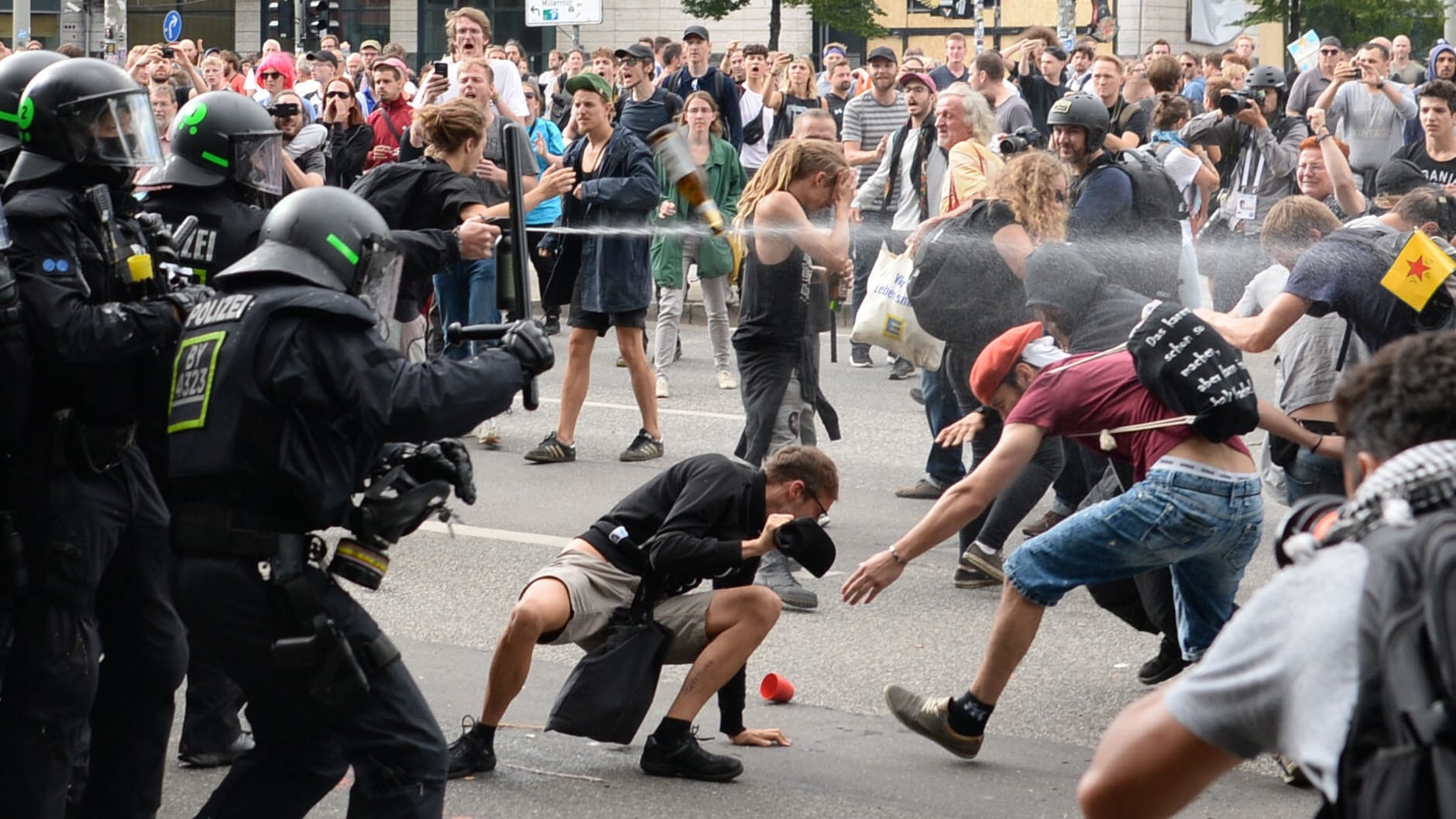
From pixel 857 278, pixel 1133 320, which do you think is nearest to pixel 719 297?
pixel 857 278

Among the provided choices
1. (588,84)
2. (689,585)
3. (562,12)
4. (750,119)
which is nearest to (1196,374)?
(689,585)

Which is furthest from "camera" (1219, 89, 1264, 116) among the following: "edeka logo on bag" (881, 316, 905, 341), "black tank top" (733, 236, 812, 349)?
"black tank top" (733, 236, 812, 349)

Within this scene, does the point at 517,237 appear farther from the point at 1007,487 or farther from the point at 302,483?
the point at 1007,487

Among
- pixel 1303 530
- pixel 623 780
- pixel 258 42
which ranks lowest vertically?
pixel 623 780

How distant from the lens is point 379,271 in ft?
12.0

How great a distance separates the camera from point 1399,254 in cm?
528

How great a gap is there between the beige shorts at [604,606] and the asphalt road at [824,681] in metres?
0.33

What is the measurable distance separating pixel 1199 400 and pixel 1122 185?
10.2 ft

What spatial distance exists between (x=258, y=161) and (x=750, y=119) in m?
9.66

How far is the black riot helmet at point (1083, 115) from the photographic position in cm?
730

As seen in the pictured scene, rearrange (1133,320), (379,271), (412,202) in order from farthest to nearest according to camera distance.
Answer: (412,202) < (1133,320) < (379,271)

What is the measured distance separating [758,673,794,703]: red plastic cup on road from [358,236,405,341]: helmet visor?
1936 millimetres

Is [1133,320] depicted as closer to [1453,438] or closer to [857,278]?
[1453,438]

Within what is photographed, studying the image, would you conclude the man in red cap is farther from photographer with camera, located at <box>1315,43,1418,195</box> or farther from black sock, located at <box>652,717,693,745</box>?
photographer with camera, located at <box>1315,43,1418,195</box>
